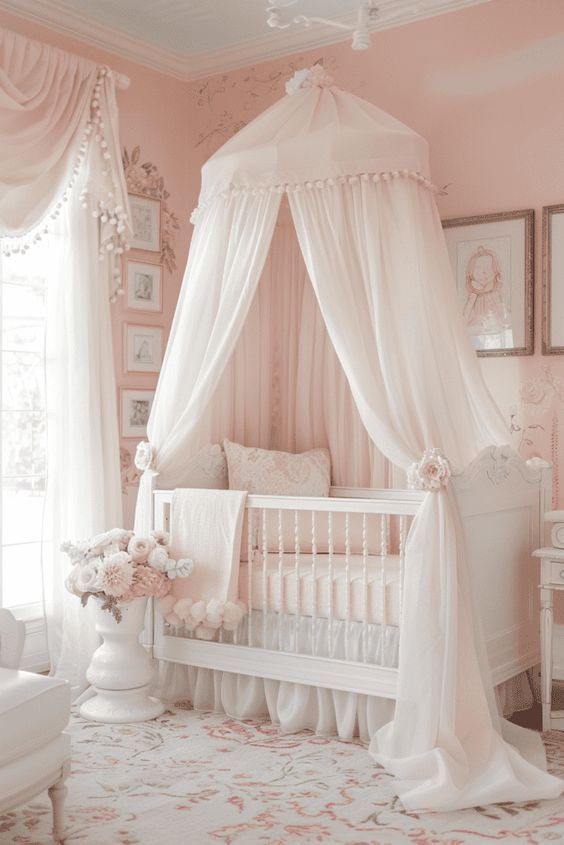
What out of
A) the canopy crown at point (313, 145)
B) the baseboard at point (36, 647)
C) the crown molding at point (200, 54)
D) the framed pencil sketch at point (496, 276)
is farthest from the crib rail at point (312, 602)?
the crown molding at point (200, 54)

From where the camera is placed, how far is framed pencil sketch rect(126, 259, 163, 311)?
4.57 m

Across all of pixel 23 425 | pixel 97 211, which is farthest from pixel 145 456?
pixel 97 211

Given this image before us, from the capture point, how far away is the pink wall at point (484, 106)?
390cm

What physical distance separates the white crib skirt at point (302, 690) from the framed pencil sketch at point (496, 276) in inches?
53.9

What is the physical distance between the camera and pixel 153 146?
15.5ft

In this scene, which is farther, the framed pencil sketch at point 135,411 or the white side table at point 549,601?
the framed pencil sketch at point 135,411

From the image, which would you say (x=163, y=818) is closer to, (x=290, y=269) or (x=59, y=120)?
(x=290, y=269)

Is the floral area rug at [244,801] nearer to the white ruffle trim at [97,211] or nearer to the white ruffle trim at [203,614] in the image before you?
the white ruffle trim at [203,614]

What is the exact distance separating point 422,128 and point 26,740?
3.06m

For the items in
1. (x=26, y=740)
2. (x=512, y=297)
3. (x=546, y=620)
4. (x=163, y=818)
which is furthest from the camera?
(x=512, y=297)

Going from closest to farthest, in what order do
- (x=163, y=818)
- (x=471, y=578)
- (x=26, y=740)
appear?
(x=26, y=740), (x=163, y=818), (x=471, y=578)

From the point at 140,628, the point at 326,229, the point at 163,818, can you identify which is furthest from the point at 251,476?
the point at 163,818

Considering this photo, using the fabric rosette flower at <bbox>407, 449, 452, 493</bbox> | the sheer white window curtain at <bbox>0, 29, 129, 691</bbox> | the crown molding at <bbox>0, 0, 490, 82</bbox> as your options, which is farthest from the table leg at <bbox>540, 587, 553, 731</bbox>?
the crown molding at <bbox>0, 0, 490, 82</bbox>

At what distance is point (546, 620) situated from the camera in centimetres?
347
